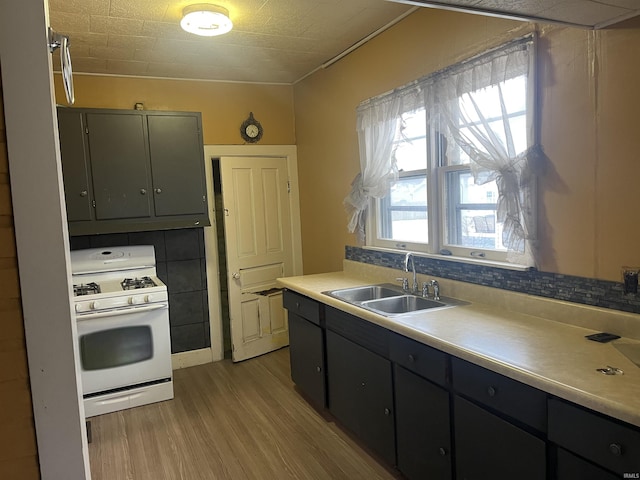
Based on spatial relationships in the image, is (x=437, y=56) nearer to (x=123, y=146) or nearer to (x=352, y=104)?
(x=352, y=104)

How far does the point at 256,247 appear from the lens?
4.44 meters

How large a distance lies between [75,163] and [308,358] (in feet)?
7.29

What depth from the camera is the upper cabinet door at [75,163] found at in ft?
11.2

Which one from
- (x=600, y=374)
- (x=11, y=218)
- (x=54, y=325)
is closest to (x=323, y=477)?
(x=600, y=374)

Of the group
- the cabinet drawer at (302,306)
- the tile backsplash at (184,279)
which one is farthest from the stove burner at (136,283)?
the cabinet drawer at (302,306)

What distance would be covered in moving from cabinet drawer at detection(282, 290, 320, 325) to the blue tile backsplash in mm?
717

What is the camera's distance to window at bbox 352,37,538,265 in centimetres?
222

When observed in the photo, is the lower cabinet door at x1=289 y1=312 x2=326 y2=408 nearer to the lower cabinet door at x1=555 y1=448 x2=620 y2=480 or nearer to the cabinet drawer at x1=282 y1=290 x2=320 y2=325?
the cabinet drawer at x1=282 y1=290 x2=320 y2=325

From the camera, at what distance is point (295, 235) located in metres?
4.66

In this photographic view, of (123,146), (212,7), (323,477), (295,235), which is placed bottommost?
(323,477)

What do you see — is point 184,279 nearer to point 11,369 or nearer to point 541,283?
point 541,283

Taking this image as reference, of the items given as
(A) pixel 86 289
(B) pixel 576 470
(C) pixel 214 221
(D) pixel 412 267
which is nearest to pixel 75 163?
(A) pixel 86 289

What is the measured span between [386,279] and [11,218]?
100 inches

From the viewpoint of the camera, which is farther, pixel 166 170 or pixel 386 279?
pixel 166 170
